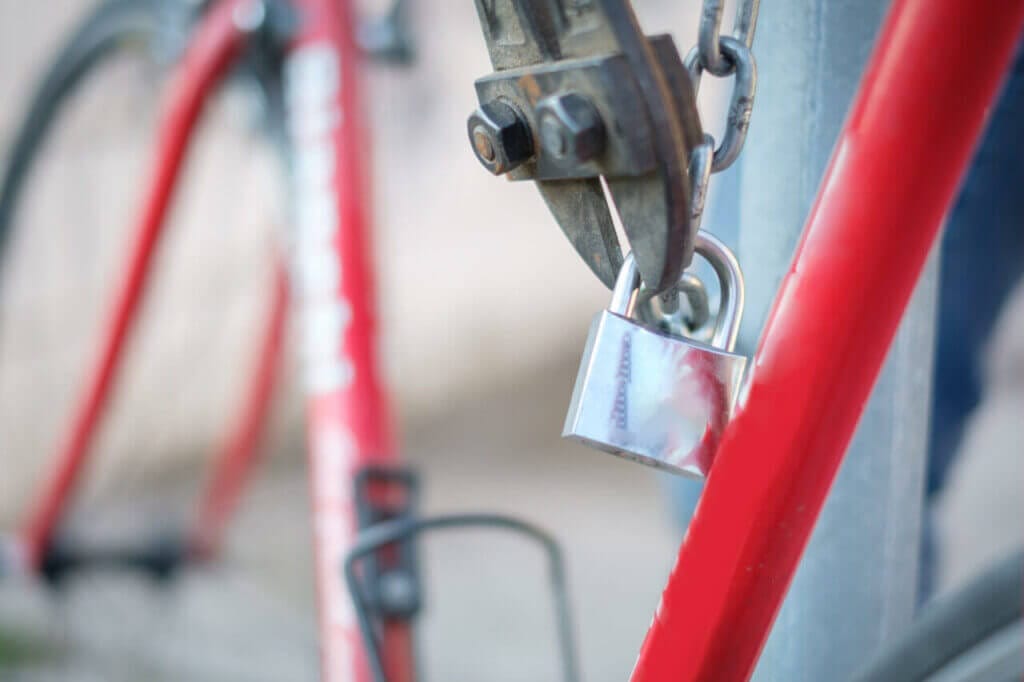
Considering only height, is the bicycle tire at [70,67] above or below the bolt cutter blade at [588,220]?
above

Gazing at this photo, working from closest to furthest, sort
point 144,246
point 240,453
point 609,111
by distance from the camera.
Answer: point 609,111
point 144,246
point 240,453

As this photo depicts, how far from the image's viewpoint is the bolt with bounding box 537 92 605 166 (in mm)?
218

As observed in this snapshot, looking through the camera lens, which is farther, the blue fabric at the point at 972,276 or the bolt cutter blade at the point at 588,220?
the blue fabric at the point at 972,276

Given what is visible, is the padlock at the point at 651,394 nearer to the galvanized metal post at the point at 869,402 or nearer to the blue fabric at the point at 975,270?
the galvanized metal post at the point at 869,402

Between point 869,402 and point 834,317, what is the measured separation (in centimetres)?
10

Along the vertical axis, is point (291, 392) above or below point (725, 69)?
below

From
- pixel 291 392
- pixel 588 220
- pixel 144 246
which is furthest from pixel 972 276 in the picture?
pixel 291 392

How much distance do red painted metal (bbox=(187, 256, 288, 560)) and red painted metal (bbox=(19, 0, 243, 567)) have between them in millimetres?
180

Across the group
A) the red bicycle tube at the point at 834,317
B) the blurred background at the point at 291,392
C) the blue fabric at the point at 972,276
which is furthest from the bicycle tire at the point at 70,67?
the red bicycle tube at the point at 834,317

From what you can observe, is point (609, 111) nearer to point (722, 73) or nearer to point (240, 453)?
point (722, 73)

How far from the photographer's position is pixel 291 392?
189cm

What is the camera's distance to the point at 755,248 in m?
0.32

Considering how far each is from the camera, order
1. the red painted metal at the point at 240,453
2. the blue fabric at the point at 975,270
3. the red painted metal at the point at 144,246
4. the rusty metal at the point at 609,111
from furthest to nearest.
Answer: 1. the red painted metal at the point at 240,453
2. the red painted metal at the point at 144,246
3. the blue fabric at the point at 975,270
4. the rusty metal at the point at 609,111

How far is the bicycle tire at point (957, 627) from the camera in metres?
Answer: 0.24
